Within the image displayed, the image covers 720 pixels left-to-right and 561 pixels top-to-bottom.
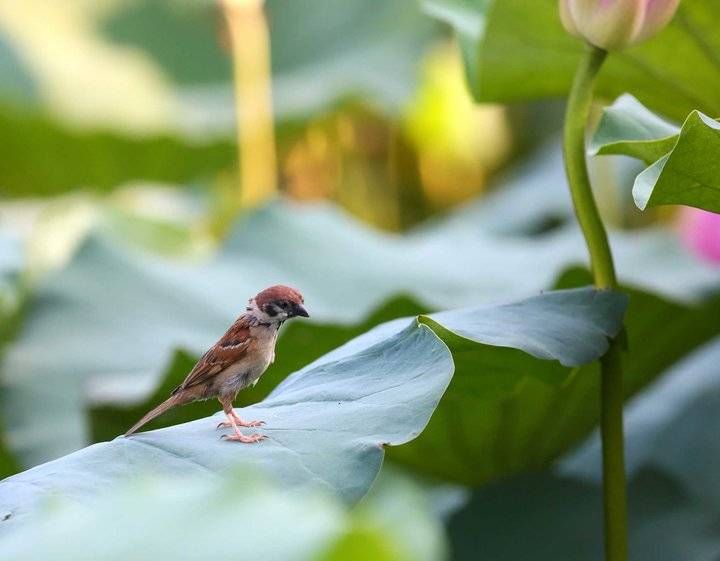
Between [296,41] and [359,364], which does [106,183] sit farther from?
[359,364]

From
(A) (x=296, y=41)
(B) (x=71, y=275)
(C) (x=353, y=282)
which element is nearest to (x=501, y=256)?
(C) (x=353, y=282)

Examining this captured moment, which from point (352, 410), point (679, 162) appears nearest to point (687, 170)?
point (679, 162)

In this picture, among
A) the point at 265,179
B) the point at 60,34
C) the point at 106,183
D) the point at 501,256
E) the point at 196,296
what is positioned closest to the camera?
the point at 196,296

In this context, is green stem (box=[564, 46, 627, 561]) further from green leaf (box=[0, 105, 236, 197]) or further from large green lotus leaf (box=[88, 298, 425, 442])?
green leaf (box=[0, 105, 236, 197])

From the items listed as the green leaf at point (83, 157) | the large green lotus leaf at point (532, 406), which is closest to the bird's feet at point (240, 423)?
the large green lotus leaf at point (532, 406)

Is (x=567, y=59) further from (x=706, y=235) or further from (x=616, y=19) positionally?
(x=706, y=235)
